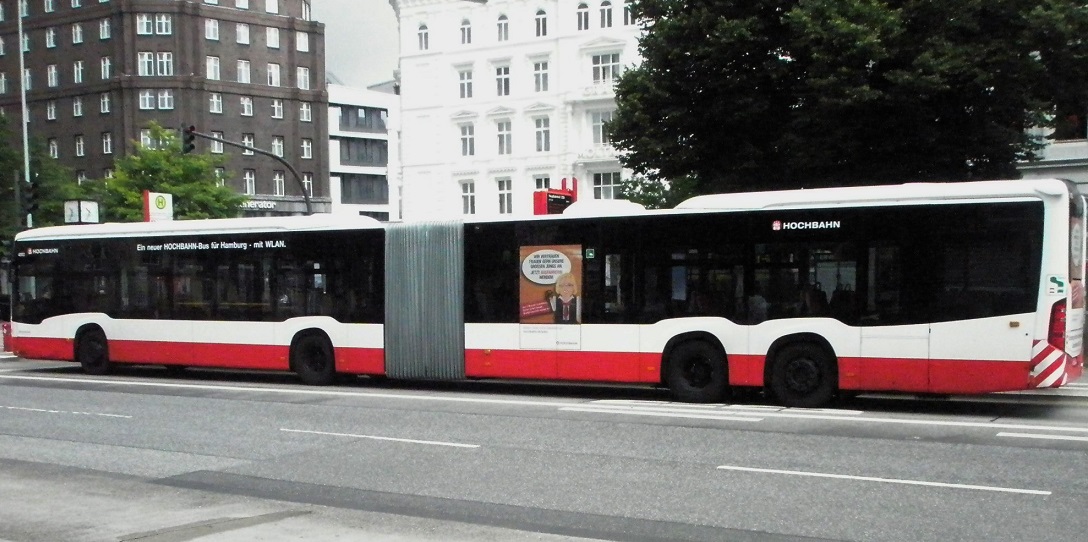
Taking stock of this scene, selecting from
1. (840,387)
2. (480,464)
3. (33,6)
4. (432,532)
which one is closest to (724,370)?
(840,387)

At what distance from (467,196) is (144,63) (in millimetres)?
25406

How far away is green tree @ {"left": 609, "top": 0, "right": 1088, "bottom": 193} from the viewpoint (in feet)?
67.7

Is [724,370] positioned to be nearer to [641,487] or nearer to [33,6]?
[641,487]

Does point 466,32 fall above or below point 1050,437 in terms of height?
above

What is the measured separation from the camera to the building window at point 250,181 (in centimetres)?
7476

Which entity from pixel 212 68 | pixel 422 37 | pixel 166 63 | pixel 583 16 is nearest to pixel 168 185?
pixel 422 37

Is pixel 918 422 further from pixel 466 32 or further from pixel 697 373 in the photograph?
pixel 466 32

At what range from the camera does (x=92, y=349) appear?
2284 cm

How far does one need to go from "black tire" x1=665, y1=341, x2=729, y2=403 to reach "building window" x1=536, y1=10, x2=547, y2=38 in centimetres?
4713

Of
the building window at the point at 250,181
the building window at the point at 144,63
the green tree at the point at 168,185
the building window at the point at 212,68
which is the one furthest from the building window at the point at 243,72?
the green tree at the point at 168,185

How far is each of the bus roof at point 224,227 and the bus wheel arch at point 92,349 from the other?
6.45ft

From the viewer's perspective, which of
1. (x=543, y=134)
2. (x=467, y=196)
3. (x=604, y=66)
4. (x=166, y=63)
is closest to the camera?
(x=604, y=66)

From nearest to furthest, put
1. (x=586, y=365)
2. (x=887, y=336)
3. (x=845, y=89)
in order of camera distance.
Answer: (x=887, y=336)
(x=586, y=365)
(x=845, y=89)

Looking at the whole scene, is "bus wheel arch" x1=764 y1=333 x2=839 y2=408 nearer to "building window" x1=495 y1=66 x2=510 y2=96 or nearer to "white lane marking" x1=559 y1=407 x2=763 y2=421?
"white lane marking" x1=559 y1=407 x2=763 y2=421
